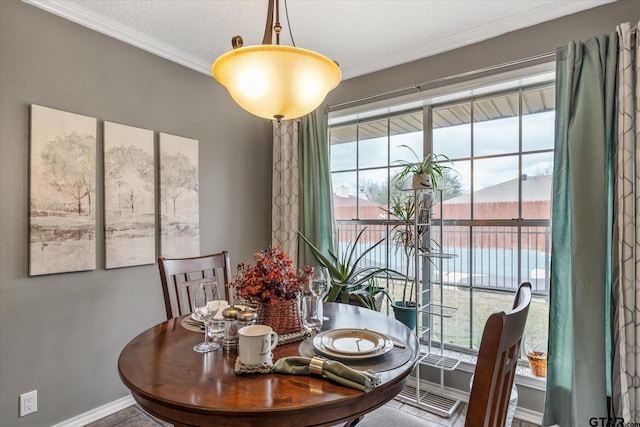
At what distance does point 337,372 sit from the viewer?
999mm

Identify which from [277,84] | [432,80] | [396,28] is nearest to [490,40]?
[432,80]

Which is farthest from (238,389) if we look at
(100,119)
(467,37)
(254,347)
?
(467,37)

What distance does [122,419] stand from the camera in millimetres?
2135

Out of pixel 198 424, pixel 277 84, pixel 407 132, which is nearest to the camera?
A: pixel 198 424

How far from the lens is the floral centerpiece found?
4.09 ft

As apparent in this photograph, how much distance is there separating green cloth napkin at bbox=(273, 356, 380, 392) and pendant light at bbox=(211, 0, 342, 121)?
0.95 meters

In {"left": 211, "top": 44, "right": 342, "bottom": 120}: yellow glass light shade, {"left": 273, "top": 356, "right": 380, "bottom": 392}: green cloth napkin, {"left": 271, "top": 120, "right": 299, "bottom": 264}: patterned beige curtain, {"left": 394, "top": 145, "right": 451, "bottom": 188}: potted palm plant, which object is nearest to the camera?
{"left": 273, "top": 356, "right": 380, "bottom": 392}: green cloth napkin

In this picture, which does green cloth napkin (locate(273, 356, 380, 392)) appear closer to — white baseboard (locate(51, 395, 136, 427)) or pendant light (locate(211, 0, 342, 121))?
pendant light (locate(211, 0, 342, 121))

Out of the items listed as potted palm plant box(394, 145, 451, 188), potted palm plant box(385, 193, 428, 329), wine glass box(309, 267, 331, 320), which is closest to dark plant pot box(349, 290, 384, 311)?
potted palm plant box(385, 193, 428, 329)

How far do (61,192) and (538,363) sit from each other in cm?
299

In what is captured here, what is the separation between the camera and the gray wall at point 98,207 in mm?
1816

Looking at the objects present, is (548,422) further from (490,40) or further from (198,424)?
(490,40)

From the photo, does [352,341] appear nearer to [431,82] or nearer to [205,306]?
[205,306]

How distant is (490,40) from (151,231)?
261 centimetres
